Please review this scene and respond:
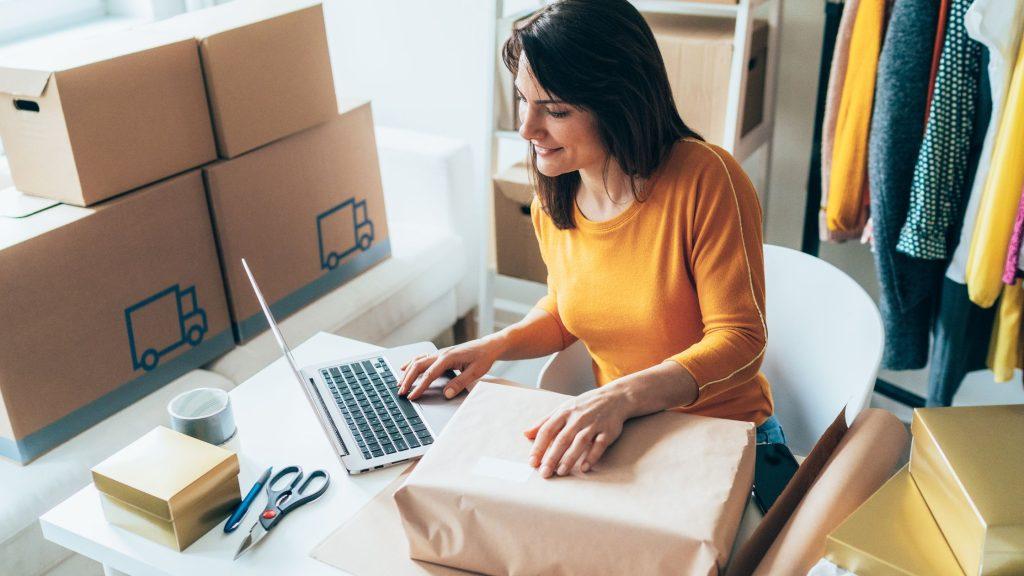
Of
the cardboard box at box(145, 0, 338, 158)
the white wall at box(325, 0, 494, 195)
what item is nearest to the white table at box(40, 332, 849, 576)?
the cardboard box at box(145, 0, 338, 158)

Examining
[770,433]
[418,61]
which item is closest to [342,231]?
[418,61]

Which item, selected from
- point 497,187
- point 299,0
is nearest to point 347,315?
point 497,187

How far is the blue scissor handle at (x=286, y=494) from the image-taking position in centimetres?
106

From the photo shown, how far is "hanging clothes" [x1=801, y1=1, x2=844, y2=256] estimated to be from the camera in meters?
1.96

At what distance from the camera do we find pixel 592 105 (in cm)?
121

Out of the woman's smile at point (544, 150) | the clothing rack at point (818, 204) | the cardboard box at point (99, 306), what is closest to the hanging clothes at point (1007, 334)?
the clothing rack at point (818, 204)

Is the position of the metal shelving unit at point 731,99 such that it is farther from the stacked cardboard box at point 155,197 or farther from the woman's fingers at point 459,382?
the woman's fingers at point 459,382

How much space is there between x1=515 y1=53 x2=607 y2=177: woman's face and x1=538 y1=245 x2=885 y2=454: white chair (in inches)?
13.4

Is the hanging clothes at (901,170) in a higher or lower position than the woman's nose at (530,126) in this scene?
lower

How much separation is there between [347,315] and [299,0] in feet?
2.29

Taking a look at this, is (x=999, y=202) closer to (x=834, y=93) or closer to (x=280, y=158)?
(x=834, y=93)

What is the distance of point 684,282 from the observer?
50.6 inches

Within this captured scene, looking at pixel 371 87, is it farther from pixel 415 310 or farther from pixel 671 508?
pixel 671 508

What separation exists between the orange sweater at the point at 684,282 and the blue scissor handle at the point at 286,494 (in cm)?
46
